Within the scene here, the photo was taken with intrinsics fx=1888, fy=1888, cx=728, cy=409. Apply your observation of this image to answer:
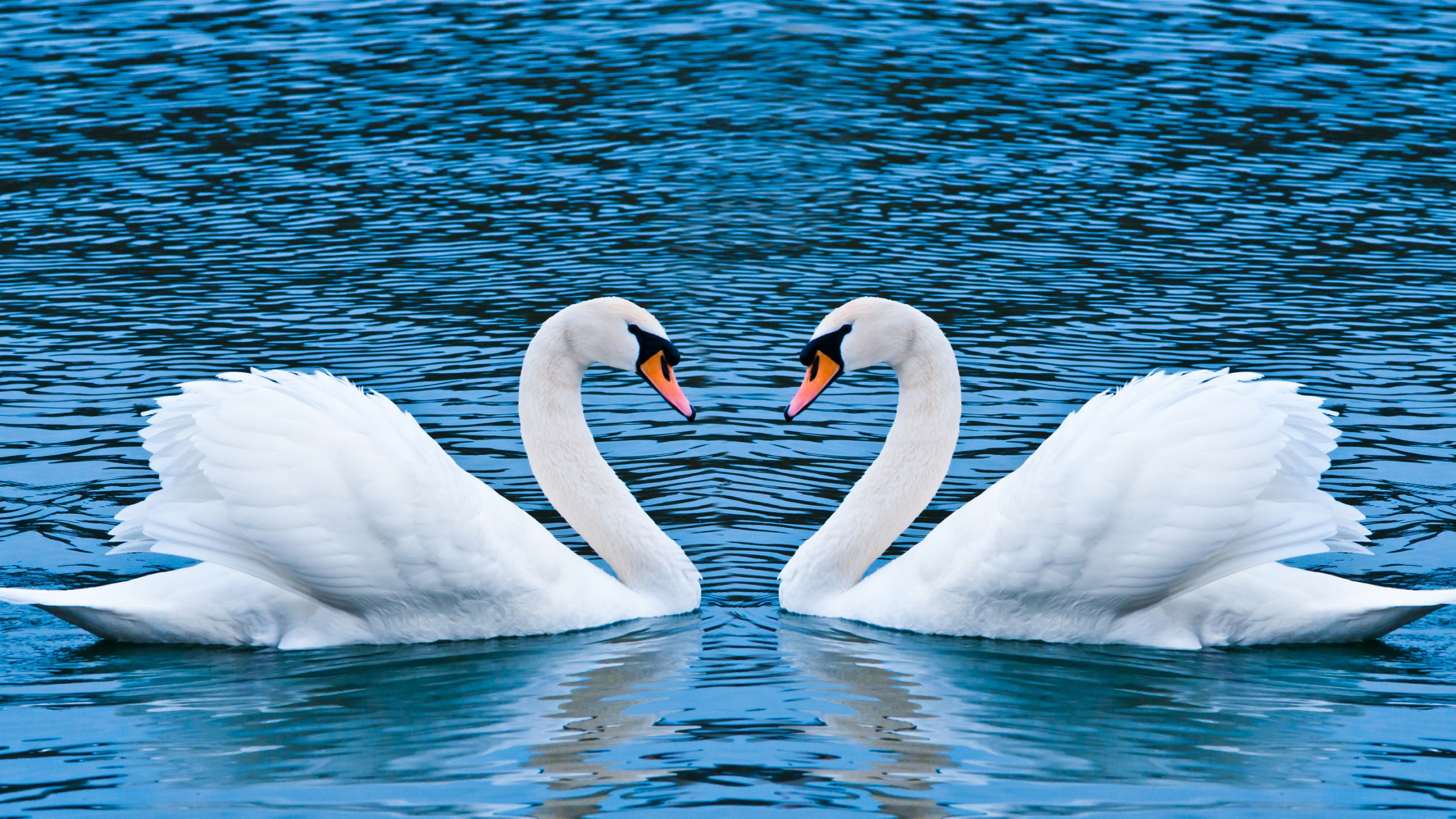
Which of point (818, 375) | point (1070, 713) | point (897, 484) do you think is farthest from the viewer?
point (897, 484)

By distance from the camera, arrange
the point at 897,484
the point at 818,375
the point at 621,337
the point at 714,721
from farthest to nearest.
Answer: the point at 897,484, the point at 818,375, the point at 621,337, the point at 714,721

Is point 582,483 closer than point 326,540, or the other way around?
point 326,540

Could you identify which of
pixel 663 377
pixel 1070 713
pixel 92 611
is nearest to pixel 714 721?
pixel 1070 713

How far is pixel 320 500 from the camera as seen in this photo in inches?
305

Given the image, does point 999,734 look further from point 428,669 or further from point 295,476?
point 295,476

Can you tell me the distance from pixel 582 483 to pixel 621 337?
30.4 inches

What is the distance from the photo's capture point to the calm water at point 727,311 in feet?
22.2

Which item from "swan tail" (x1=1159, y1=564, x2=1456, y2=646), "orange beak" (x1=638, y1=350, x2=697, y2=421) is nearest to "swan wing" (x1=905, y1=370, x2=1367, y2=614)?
"swan tail" (x1=1159, y1=564, x2=1456, y2=646)

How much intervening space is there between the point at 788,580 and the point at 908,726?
1.85 m

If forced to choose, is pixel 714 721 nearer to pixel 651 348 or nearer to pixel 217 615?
pixel 651 348

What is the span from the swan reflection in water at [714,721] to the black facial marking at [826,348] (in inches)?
48.6

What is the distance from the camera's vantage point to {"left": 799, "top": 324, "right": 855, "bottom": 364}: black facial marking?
8859 mm

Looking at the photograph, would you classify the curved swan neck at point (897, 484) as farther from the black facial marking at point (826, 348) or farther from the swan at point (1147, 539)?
the black facial marking at point (826, 348)

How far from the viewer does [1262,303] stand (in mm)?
15047
